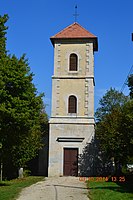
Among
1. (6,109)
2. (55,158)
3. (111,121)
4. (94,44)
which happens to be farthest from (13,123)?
(94,44)

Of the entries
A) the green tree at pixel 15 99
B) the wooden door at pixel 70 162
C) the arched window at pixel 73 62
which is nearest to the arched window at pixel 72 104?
the arched window at pixel 73 62

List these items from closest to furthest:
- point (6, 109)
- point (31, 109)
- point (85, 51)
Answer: point (6, 109) < point (31, 109) < point (85, 51)

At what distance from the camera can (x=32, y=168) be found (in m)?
35.4

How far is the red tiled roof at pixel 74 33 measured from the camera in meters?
34.0

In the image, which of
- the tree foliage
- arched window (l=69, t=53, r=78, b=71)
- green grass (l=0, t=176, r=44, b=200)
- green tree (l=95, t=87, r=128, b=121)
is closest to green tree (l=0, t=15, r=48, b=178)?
green grass (l=0, t=176, r=44, b=200)

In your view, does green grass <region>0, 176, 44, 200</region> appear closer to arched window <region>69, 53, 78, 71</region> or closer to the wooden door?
the wooden door

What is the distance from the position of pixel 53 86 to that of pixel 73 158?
676 centimetres

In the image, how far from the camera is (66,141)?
1259 inches

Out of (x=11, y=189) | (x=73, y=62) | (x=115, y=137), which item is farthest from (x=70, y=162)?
(x=11, y=189)

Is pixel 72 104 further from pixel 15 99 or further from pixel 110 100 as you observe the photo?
pixel 110 100

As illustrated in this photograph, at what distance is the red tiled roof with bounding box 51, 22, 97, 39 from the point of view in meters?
34.0

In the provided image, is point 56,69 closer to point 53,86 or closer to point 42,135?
point 53,86

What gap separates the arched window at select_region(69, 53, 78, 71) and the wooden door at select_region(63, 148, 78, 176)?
7479 mm

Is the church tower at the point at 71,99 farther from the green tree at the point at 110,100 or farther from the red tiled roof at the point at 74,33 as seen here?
the green tree at the point at 110,100
